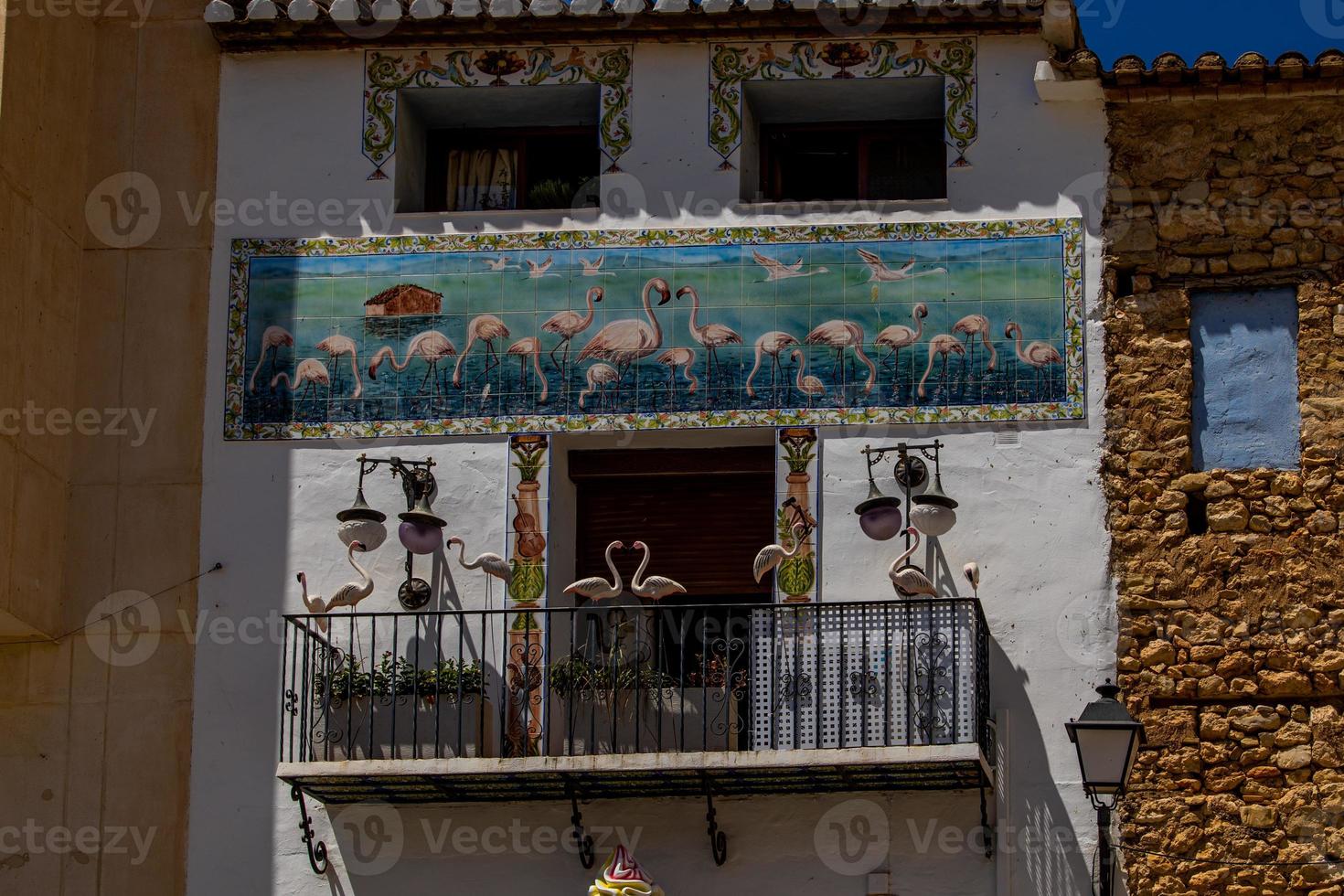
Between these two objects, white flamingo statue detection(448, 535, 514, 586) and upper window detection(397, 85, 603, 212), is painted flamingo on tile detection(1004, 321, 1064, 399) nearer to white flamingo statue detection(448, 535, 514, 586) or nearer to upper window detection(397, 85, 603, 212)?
upper window detection(397, 85, 603, 212)

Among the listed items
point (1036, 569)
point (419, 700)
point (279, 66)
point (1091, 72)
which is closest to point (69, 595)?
point (419, 700)

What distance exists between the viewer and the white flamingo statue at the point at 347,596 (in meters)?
15.4

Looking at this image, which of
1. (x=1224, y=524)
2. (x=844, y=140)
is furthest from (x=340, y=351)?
(x=1224, y=524)

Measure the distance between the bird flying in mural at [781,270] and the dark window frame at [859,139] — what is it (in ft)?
2.32

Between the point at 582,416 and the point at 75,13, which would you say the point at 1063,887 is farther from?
the point at 75,13

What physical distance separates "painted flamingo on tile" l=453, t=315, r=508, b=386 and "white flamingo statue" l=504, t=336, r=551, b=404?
9 centimetres

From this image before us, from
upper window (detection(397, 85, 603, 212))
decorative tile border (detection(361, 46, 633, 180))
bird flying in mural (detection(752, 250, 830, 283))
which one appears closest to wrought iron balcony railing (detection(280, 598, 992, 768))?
bird flying in mural (detection(752, 250, 830, 283))

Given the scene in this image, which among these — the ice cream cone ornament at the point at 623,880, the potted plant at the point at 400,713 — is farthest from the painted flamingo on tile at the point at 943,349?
the ice cream cone ornament at the point at 623,880

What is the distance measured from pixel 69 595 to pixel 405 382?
2.15 meters

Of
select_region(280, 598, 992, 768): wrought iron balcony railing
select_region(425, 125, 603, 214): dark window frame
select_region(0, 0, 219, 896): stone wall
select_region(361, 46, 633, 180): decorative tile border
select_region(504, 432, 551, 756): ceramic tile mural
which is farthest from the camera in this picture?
select_region(425, 125, 603, 214): dark window frame

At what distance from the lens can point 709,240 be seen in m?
16.1

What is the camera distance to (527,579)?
1566 cm

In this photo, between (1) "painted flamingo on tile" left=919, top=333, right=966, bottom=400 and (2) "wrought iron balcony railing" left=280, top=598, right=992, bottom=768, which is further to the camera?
(1) "painted flamingo on tile" left=919, top=333, right=966, bottom=400

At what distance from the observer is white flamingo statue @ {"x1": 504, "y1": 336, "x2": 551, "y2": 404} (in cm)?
1595
